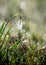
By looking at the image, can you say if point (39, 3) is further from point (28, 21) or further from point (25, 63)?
point (25, 63)

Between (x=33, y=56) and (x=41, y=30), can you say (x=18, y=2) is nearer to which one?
(x=41, y=30)

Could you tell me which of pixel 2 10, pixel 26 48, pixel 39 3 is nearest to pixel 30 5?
pixel 39 3

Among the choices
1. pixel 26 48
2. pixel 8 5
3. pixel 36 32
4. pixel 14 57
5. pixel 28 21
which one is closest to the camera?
pixel 14 57

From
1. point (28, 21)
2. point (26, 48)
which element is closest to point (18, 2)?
point (28, 21)

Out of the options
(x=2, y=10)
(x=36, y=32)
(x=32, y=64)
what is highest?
(x=2, y=10)

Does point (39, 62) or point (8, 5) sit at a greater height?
point (8, 5)

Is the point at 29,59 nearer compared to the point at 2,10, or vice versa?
the point at 29,59

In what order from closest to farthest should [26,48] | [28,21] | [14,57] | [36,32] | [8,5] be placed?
[14,57] → [26,48] → [36,32] → [28,21] → [8,5]

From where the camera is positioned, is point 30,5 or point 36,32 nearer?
point 36,32

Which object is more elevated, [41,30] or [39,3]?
[39,3]
